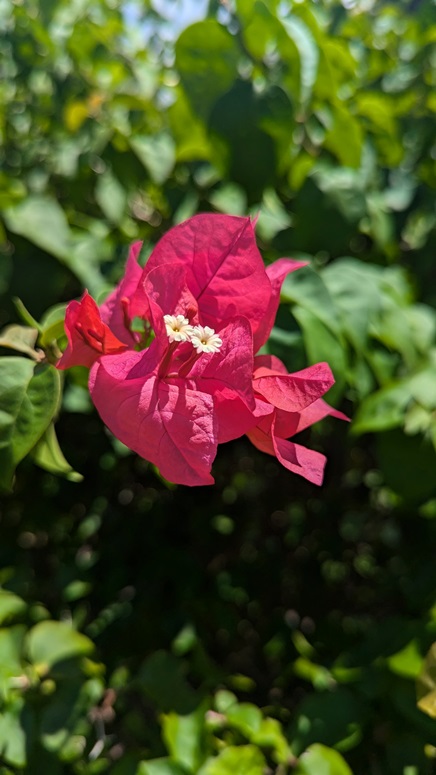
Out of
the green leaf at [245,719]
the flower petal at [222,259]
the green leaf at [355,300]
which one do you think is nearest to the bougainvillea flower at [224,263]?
the flower petal at [222,259]

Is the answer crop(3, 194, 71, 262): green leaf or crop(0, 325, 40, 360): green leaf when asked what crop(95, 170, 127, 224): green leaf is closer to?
crop(3, 194, 71, 262): green leaf

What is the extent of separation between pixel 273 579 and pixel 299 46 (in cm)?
83

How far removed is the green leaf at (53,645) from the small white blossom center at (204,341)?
488 mm

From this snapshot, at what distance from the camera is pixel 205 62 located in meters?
0.90

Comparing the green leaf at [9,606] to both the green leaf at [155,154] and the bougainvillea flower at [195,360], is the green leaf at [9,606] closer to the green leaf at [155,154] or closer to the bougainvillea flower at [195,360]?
the bougainvillea flower at [195,360]

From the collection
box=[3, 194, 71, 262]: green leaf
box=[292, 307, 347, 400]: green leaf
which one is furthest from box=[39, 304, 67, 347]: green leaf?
box=[3, 194, 71, 262]: green leaf

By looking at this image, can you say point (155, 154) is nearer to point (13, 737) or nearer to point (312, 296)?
point (312, 296)

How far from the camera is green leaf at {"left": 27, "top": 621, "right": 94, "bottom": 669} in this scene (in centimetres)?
81

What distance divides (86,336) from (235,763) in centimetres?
49

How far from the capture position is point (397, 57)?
1.42m

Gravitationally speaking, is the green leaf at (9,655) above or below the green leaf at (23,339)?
below

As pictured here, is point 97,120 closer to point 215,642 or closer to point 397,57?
point 397,57

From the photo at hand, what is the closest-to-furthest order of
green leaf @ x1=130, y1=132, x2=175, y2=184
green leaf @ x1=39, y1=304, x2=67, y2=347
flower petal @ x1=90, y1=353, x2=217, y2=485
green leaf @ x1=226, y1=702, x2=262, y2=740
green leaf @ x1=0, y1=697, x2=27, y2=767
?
1. flower petal @ x1=90, y1=353, x2=217, y2=485
2. green leaf @ x1=39, y1=304, x2=67, y2=347
3. green leaf @ x1=0, y1=697, x2=27, y2=767
4. green leaf @ x1=226, y1=702, x2=262, y2=740
5. green leaf @ x1=130, y1=132, x2=175, y2=184

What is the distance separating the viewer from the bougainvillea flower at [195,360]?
463 millimetres
